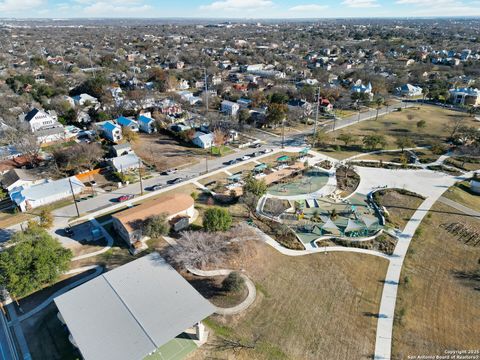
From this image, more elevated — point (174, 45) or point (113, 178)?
point (174, 45)

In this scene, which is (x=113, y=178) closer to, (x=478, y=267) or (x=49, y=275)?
(x=49, y=275)

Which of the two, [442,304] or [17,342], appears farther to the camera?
[442,304]

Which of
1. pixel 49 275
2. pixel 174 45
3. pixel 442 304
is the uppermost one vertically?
pixel 174 45

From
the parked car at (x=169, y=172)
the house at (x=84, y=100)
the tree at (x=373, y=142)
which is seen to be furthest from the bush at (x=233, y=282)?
the house at (x=84, y=100)

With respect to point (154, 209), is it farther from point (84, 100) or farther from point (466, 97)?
point (466, 97)

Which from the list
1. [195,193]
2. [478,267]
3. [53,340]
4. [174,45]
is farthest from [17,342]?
[174,45]

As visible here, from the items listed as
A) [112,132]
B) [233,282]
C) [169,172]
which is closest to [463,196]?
[233,282]

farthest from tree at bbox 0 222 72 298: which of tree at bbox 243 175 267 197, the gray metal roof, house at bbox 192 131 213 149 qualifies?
house at bbox 192 131 213 149
